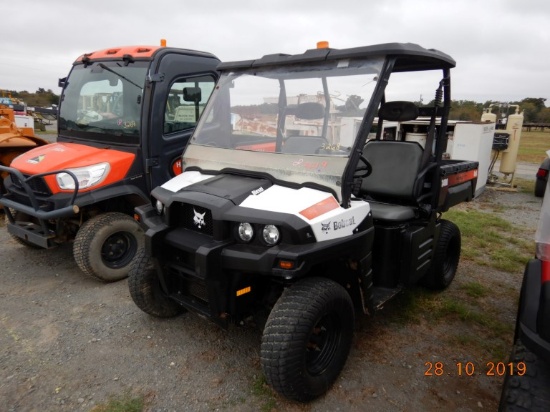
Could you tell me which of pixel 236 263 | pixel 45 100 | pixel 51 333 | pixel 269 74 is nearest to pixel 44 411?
pixel 51 333

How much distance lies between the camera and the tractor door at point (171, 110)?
4.43 meters

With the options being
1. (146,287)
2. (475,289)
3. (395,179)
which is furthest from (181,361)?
(475,289)

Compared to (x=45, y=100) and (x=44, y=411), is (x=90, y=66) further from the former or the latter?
(x=45, y=100)

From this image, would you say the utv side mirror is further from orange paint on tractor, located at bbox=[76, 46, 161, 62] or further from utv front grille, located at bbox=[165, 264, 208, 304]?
utv front grille, located at bbox=[165, 264, 208, 304]

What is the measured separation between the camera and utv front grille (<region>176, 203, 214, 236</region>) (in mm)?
2516

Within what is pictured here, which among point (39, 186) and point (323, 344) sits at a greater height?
point (39, 186)

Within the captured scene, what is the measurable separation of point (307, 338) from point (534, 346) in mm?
1134

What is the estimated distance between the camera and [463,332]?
131 inches

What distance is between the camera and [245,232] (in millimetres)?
2365

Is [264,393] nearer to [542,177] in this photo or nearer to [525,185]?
[542,177]

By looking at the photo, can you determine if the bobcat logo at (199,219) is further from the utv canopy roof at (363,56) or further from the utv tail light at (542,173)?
the utv tail light at (542,173)

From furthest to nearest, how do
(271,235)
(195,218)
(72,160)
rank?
(72,160) < (195,218) < (271,235)

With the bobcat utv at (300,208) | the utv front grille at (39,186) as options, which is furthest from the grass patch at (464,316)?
the utv front grille at (39,186)

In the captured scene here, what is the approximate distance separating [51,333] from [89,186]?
1.47m
